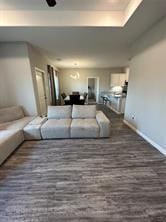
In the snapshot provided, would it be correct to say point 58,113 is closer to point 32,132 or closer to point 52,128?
point 52,128

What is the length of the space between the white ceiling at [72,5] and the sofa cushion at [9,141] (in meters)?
2.71

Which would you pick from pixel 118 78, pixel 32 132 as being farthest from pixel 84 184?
pixel 118 78

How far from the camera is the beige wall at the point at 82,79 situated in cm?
1009

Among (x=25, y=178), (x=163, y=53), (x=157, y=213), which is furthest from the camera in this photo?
(x=163, y=53)

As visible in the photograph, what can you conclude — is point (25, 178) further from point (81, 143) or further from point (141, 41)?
point (141, 41)

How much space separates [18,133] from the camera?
3209mm

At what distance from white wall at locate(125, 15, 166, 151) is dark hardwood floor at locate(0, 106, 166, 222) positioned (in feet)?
1.77

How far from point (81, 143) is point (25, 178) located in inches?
59.5

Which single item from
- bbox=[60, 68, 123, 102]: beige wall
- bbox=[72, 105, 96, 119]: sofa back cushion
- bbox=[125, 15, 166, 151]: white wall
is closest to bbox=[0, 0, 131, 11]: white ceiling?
bbox=[125, 15, 166, 151]: white wall

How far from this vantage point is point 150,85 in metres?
3.31

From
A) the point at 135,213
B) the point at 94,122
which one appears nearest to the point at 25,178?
the point at 135,213

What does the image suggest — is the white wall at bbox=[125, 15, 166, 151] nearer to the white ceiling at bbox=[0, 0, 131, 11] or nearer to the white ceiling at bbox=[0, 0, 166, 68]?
the white ceiling at bbox=[0, 0, 166, 68]

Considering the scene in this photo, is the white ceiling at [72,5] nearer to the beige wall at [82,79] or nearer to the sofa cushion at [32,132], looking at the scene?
the sofa cushion at [32,132]

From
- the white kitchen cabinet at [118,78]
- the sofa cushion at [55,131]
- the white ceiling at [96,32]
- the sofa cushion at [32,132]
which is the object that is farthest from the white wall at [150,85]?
the white kitchen cabinet at [118,78]
